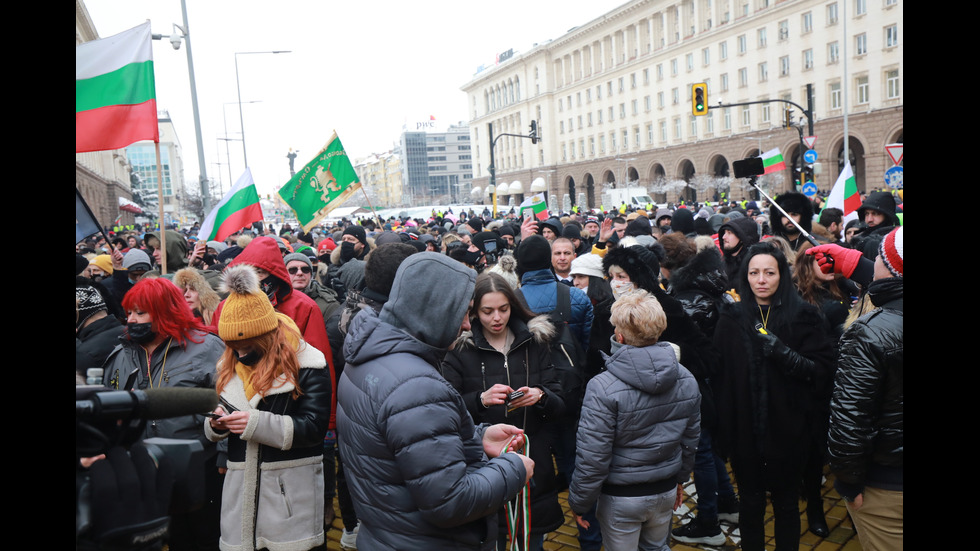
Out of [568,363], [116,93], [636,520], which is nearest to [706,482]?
[636,520]

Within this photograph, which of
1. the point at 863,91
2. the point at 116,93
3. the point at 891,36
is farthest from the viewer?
the point at 863,91

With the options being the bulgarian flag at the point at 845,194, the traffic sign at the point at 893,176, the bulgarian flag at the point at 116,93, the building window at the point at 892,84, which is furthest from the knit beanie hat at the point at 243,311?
the building window at the point at 892,84

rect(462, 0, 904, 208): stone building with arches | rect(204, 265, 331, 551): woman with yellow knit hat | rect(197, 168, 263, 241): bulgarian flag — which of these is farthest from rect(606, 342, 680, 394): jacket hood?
rect(462, 0, 904, 208): stone building with arches

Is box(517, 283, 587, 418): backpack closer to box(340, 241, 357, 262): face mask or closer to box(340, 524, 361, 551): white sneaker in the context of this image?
box(340, 524, 361, 551): white sneaker

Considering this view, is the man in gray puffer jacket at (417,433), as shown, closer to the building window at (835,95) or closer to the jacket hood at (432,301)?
the jacket hood at (432,301)

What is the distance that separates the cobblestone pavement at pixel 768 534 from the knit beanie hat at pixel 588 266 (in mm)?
1838

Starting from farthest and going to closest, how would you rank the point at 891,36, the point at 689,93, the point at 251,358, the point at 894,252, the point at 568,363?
the point at 689,93
the point at 891,36
the point at 568,363
the point at 251,358
the point at 894,252

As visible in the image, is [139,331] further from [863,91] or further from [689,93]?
[689,93]

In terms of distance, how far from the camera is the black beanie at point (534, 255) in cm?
449

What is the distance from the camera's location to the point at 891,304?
Answer: 2.81 meters

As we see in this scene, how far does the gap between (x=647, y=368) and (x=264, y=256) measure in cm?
242

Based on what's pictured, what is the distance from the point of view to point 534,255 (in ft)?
14.7
